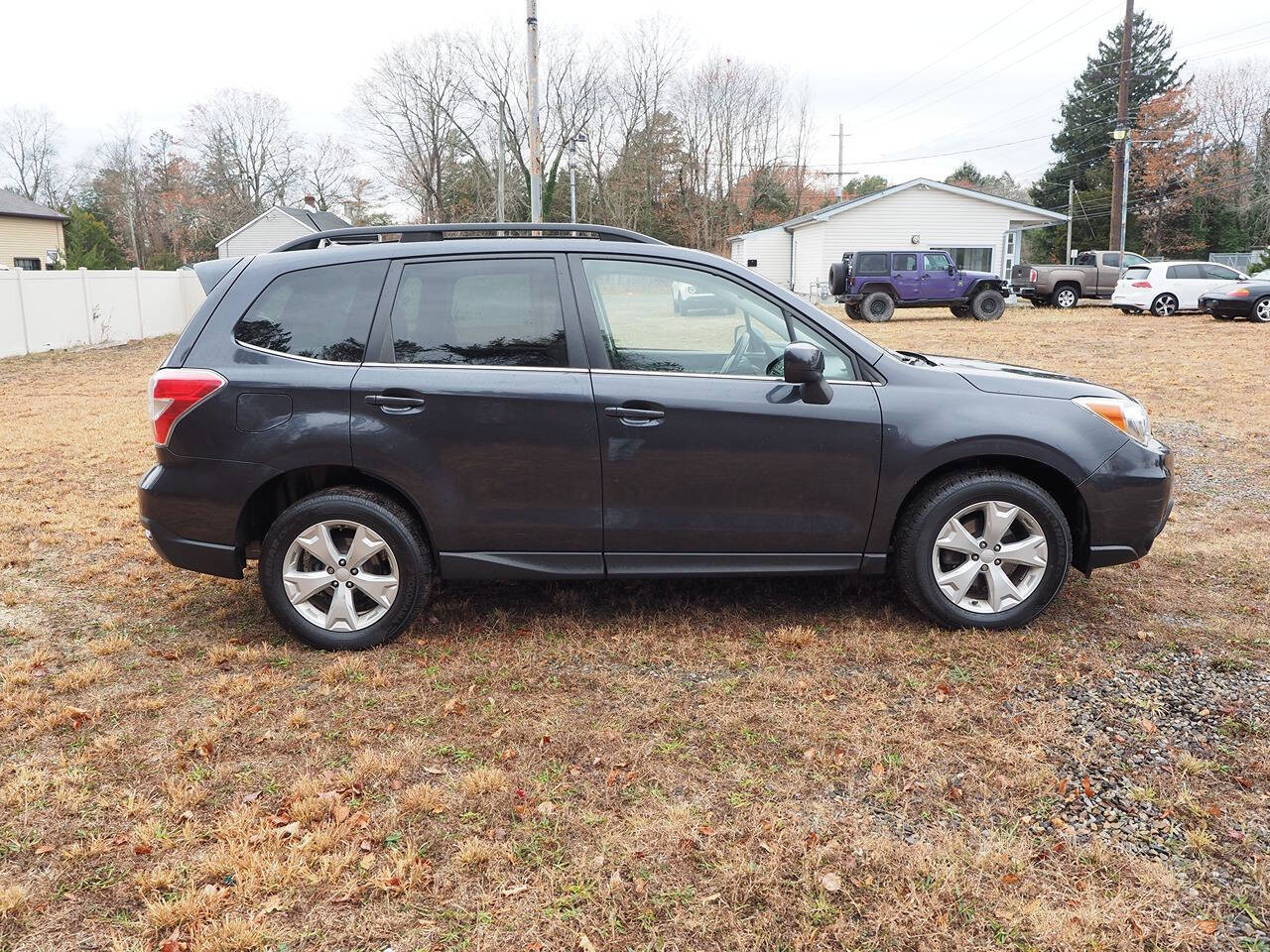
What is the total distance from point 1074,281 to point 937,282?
628 centimetres

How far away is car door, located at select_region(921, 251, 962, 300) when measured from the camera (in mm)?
24406

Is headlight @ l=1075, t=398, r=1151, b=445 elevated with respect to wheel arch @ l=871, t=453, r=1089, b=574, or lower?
elevated

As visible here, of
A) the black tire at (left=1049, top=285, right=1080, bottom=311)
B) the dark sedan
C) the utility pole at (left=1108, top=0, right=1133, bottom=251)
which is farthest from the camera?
the utility pole at (left=1108, top=0, right=1133, bottom=251)

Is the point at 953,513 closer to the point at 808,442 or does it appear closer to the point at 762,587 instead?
the point at 808,442

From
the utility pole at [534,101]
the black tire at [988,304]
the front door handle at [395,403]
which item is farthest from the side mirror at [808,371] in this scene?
the black tire at [988,304]

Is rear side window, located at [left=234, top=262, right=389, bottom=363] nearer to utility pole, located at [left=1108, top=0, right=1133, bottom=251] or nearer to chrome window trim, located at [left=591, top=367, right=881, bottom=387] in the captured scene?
chrome window trim, located at [left=591, top=367, right=881, bottom=387]

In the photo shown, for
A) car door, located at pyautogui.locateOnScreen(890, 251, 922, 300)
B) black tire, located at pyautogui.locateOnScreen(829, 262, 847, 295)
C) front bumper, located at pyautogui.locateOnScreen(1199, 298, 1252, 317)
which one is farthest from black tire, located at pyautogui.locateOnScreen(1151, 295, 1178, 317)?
black tire, located at pyautogui.locateOnScreen(829, 262, 847, 295)

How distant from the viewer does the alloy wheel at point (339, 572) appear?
13.1 ft

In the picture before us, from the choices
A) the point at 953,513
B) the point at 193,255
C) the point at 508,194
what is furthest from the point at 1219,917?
the point at 193,255

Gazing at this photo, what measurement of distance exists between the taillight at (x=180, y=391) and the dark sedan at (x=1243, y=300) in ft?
77.4

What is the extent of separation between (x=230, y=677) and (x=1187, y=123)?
200 ft

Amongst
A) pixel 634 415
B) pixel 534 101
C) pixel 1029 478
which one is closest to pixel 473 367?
pixel 634 415

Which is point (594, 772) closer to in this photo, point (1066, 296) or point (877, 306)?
point (877, 306)

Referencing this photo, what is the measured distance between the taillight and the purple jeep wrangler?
2202 centimetres
